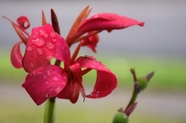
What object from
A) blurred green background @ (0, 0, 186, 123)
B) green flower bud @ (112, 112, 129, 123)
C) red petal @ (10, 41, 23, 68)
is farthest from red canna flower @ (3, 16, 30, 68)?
blurred green background @ (0, 0, 186, 123)

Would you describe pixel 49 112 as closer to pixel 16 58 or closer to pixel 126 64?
pixel 16 58

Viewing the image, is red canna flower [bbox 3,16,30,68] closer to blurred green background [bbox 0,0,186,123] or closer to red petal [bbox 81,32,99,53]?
red petal [bbox 81,32,99,53]

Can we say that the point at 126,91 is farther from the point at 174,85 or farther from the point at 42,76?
the point at 42,76

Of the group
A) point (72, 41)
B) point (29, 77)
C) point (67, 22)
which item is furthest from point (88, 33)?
point (67, 22)

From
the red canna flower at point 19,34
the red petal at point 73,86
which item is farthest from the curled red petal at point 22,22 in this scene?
the red petal at point 73,86

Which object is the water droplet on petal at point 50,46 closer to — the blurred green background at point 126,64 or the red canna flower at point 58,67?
the red canna flower at point 58,67
